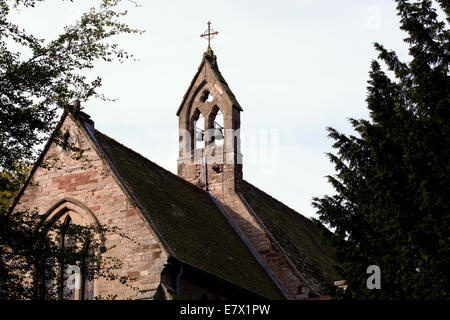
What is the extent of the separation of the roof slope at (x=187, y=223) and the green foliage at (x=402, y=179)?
5.25 metres

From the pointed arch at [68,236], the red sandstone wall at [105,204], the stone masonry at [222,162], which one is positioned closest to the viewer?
the red sandstone wall at [105,204]

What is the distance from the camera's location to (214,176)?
91.1ft

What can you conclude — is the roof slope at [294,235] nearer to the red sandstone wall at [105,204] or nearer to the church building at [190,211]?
the church building at [190,211]

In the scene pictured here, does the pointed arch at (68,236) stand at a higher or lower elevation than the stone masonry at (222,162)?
lower

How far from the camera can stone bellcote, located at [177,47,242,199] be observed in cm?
2773

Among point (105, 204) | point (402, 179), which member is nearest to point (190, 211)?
point (105, 204)

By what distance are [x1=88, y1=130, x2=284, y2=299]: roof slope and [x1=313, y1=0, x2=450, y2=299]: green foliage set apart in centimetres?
525

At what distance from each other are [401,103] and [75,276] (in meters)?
9.49

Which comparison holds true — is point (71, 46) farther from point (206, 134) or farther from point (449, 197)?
point (206, 134)

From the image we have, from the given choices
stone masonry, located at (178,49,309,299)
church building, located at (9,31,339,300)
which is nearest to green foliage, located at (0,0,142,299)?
church building, located at (9,31,339,300)

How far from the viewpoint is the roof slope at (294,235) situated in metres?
26.0

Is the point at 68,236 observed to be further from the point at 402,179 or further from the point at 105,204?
the point at 402,179

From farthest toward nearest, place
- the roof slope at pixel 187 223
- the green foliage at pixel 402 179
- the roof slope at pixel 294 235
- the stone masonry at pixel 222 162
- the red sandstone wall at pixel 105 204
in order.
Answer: the roof slope at pixel 294 235 → the stone masonry at pixel 222 162 → the roof slope at pixel 187 223 → the red sandstone wall at pixel 105 204 → the green foliage at pixel 402 179

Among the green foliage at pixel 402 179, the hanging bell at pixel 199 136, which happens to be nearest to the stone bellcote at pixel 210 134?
the hanging bell at pixel 199 136
